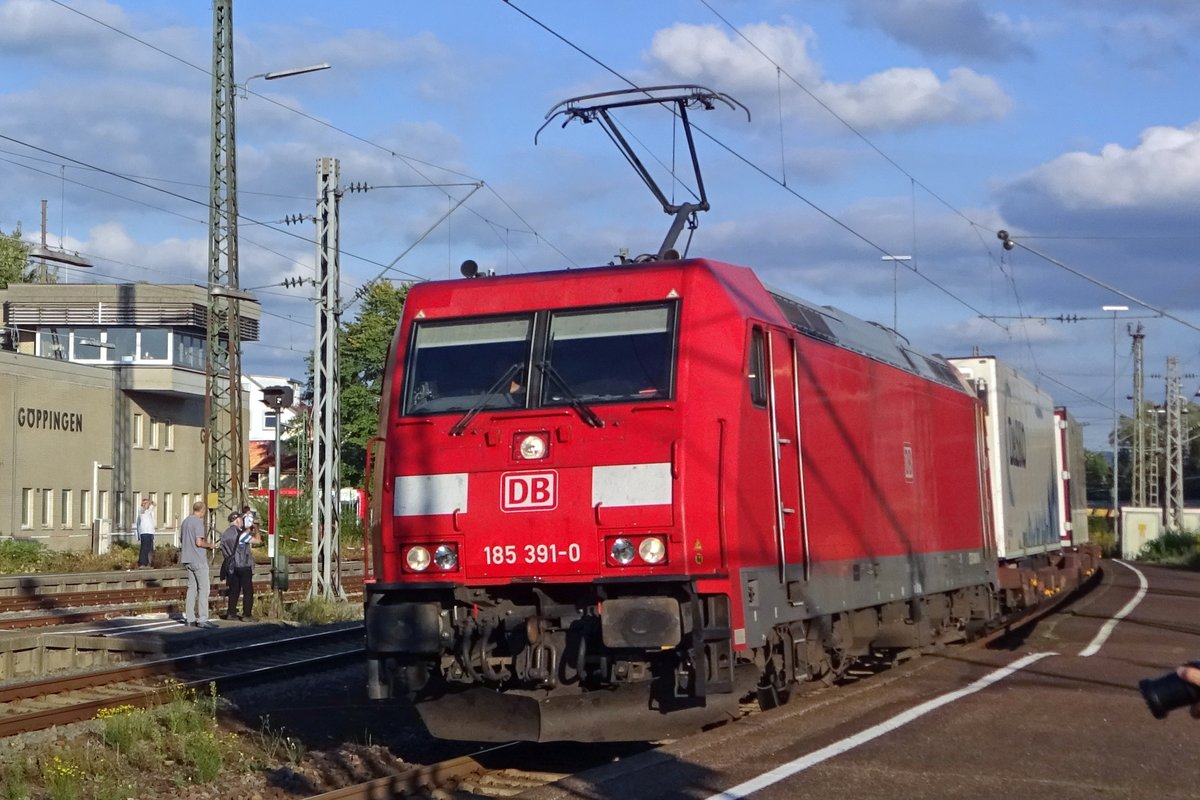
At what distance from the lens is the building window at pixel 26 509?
42219mm

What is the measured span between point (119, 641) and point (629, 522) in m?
10.7

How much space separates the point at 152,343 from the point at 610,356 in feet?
146

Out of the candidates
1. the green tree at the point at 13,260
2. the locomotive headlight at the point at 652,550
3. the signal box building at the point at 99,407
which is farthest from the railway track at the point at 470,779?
the green tree at the point at 13,260

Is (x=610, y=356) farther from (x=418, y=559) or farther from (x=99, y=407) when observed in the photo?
(x=99, y=407)

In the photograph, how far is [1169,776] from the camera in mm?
8656

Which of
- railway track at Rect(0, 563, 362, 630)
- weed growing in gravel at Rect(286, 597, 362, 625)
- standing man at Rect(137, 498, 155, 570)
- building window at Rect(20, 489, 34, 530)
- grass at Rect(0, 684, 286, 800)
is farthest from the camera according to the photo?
building window at Rect(20, 489, 34, 530)

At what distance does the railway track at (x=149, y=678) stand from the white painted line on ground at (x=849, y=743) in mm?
6609

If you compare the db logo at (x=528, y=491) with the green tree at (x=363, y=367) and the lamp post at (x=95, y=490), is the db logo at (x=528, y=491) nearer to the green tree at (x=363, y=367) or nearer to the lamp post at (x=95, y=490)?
the lamp post at (x=95, y=490)

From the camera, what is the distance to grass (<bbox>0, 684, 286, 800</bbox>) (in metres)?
9.69

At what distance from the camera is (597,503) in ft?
31.0

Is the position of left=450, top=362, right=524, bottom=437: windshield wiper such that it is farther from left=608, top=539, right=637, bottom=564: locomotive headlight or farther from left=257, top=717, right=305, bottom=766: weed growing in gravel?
left=257, top=717, right=305, bottom=766: weed growing in gravel

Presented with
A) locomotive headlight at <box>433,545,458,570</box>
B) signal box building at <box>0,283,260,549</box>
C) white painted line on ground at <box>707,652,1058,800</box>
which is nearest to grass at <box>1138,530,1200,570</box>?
signal box building at <box>0,283,260,549</box>

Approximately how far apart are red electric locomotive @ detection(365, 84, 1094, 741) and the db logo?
0.01 meters

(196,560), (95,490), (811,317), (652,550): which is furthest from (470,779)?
(95,490)
